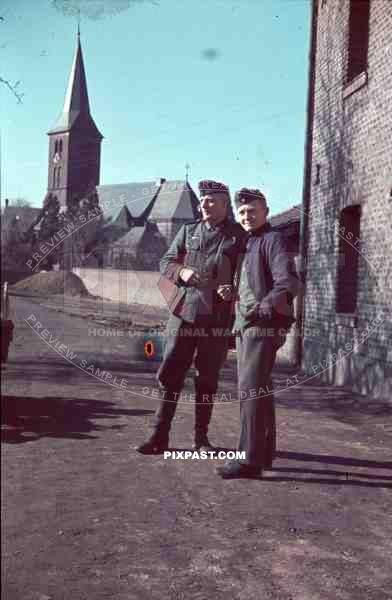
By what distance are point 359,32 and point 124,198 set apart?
0.76 metres

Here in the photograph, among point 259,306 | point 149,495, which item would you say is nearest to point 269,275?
point 259,306

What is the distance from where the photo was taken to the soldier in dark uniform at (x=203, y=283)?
111 centimetres

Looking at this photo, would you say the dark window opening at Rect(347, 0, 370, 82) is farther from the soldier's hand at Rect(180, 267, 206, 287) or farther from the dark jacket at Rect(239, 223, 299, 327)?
the soldier's hand at Rect(180, 267, 206, 287)

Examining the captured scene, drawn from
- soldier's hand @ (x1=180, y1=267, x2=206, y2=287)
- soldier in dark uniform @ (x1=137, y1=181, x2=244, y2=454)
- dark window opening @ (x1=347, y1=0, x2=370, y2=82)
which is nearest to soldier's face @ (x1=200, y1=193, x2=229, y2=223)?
soldier in dark uniform @ (x1=137, y1=181, x2=244, y2=454)

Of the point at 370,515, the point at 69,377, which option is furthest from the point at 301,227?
the point at 370,515

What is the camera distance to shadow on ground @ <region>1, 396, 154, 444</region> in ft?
3.36

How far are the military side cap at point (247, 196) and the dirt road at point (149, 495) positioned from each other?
1.03 ft

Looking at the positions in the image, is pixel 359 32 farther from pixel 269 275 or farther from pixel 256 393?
pixel 256 393

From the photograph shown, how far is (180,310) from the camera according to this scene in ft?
3.67

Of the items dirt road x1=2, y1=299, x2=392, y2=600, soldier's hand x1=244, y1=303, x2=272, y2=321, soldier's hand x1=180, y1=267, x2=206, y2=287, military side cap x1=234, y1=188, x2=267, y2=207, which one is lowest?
dirt road x1=2, y1=299, x2=392, y2=600

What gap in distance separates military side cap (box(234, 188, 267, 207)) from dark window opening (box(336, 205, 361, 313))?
0.71 ft

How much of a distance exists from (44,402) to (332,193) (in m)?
0.71

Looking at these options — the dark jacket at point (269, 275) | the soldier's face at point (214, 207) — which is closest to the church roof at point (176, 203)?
the soldier's face at point (214, 207)

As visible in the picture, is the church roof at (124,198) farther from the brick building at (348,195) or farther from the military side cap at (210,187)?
the brick building at (348,195)
